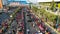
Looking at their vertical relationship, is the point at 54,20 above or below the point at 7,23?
above

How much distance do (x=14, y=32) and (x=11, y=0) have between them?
5.47m

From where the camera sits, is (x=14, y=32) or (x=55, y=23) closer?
(x=55, y=23)

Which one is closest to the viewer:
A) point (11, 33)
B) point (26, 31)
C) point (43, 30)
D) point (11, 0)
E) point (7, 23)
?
point (43, 30)

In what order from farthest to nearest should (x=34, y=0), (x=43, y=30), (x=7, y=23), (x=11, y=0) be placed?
1. (x=11, y=0)
2. (x=34, y=0)
3. (x=7, y=23)
4. (x=43, y=30)

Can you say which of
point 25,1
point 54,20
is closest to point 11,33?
point 54,20

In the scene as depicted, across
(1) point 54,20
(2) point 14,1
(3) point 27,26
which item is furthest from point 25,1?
(1) point 54,20

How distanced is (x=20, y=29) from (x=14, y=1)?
5.40 meters

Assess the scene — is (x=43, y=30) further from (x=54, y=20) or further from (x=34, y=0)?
(x=34, y=0)

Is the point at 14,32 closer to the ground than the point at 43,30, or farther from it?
closer to the ground

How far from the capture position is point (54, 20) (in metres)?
1.56

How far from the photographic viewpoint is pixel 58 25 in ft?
4.62

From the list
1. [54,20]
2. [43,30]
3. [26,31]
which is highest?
[54,20]

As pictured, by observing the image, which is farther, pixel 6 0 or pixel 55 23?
pixel 6 0

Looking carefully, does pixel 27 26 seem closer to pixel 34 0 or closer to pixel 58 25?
pixel 58 25
